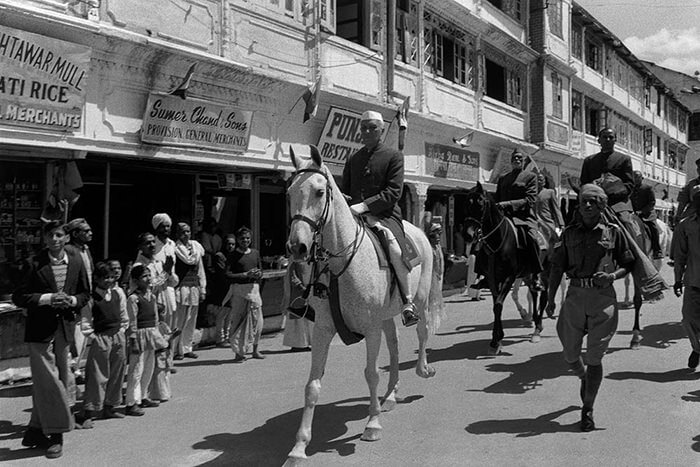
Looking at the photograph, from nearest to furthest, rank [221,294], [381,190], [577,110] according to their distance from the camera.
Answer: [381,190], [221,294], [577,110]

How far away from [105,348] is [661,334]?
833cm

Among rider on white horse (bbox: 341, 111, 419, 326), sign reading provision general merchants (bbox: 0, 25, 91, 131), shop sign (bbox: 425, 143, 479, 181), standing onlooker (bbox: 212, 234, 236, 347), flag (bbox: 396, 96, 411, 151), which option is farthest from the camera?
shop sign (bbox: 425, 143, 479, 181)

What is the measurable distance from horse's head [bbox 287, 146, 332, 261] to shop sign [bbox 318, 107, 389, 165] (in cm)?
745

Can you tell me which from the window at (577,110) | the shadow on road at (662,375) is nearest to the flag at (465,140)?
the window at (577,110)

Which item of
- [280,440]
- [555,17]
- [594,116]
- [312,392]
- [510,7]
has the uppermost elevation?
[555,17]

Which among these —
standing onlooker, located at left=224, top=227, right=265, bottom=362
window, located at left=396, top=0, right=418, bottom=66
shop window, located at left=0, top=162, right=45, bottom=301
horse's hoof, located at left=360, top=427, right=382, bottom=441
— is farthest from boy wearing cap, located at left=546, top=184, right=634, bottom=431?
window, located at left=396, top=0, right=418, bottom=66

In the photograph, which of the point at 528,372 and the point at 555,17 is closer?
the point at 528,372

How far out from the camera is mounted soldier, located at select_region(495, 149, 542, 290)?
909 centimetres

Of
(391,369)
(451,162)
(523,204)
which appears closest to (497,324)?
(523,204)

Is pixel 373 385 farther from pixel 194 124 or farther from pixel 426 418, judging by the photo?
pixel 194 124

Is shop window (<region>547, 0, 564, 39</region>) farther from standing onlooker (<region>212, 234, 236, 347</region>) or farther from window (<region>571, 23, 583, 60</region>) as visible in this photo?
standing onlooker (<region>212, 234, 236, 347</region>)

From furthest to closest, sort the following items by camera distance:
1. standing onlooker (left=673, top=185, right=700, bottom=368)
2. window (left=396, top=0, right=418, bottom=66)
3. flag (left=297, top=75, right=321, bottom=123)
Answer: window (left=396, top=0, right=418, bottom=66)
flag (left=297, top=75, right=321, bottom=123)
standing onlooker (left=673, top=185, right=700, bottom=368)

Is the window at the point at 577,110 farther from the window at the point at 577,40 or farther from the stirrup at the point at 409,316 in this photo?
the stirrup at the point at 409,316

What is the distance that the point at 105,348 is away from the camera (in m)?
5.94
